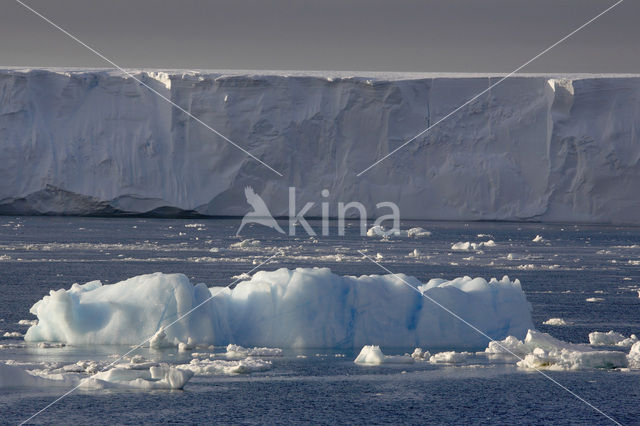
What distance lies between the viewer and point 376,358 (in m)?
9.74

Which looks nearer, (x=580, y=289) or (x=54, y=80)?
(x=580, y=289)

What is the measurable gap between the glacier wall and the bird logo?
1.15 ft

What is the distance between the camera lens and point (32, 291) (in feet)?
49.9

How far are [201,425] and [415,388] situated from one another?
7.40 feet

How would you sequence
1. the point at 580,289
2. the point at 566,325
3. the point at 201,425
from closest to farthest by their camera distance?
1. the point at 201,425
2. the point at 566,325
3. the point at 580,289

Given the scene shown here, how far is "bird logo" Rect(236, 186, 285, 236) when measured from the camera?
118 ft

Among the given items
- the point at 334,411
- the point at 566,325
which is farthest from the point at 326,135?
the point at 334,411

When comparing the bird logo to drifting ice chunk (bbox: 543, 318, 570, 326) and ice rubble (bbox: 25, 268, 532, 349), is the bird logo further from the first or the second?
ice rubble (bbox: 25, 268, 532, 349)

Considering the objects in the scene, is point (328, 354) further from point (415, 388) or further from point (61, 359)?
point (61, 359)

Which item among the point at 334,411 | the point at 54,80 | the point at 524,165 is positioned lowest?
the point at 334,411

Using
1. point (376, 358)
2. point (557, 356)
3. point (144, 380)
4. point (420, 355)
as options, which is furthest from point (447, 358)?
point (144, 380)

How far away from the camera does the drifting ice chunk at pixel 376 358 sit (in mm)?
9744

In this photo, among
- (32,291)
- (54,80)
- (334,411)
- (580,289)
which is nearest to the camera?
(334,411)

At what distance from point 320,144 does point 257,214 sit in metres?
3.96
